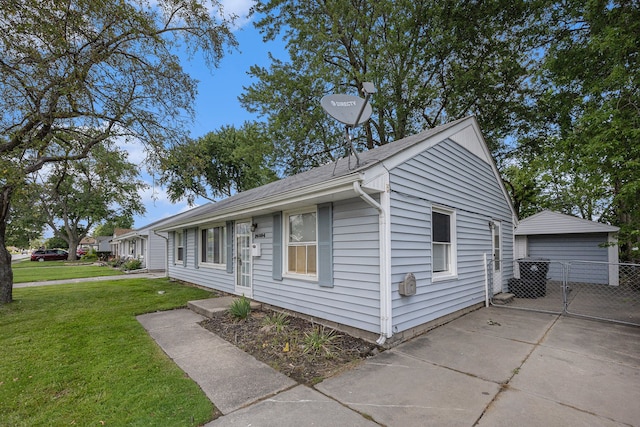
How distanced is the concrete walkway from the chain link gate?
1365 millimetres

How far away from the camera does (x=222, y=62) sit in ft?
23.9

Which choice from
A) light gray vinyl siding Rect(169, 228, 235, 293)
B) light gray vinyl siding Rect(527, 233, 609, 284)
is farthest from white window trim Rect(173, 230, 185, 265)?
light gray vinyl siding Rect(527, 233, 609, 284)

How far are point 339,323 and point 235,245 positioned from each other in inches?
166

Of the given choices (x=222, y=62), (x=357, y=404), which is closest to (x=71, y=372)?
(x=357, y=404)

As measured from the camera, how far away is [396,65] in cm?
1398

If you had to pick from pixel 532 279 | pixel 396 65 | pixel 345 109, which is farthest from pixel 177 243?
pixel 396 65

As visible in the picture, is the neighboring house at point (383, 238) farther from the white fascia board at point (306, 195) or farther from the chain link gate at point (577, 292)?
the chain link gate at point (577, 292)

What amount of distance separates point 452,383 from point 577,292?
27.9ft

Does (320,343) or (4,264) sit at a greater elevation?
(4,264)

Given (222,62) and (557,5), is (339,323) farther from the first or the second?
(557,5)

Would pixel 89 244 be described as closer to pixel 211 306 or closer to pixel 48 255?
pixel 48 255

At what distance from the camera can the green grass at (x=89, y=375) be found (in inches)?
108

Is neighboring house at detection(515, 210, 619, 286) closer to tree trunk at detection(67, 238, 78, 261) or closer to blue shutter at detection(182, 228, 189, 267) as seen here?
blue shutter at detection(182, 228, 189, 267)

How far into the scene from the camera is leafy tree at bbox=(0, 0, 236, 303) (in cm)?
509
